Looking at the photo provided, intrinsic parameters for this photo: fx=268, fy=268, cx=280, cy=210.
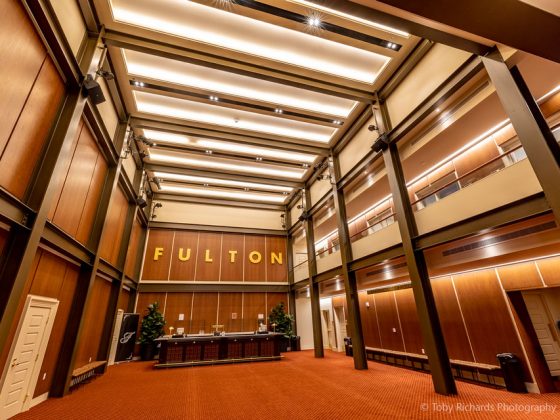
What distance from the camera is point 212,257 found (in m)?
14.4

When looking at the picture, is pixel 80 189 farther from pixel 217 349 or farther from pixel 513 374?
pixel 513 374

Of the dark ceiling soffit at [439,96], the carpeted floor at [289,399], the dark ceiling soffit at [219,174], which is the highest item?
the dark ceiling soffit at [219,174]

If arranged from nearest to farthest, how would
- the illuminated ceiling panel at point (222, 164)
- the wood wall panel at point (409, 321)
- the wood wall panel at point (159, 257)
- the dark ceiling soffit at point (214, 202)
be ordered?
the wood wall panel at point (409, 321) < the illuminated ceiling panel at point (222, 164) < the wood wall panel at point (159, 257) < the dark ceiling soffit at point (214, 202)

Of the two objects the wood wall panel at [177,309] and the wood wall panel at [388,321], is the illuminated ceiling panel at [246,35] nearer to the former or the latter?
the wood wall panel at [388,321]

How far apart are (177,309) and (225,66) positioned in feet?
36.3

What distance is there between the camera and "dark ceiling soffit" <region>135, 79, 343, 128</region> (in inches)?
311

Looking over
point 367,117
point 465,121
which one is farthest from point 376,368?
point 367,117

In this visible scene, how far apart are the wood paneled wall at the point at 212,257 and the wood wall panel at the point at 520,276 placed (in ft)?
32.7

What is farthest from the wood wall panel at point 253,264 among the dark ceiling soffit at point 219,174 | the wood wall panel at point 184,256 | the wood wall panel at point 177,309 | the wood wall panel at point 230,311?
the dark ceiling soffit at point 219,174

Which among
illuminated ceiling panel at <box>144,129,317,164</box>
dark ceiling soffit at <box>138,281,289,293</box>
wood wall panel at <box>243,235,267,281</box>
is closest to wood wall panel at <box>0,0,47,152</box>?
illuminated ceiling panel at <box>144,129,317,164</box>

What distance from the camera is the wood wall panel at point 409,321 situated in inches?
371

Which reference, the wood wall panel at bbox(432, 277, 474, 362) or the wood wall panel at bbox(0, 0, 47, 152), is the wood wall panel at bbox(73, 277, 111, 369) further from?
the wood wall panel at bbox(432, 277, 474, 362)

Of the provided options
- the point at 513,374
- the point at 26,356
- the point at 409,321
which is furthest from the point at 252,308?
the point at 513,374

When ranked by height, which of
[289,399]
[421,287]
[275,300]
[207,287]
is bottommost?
[289,399]
